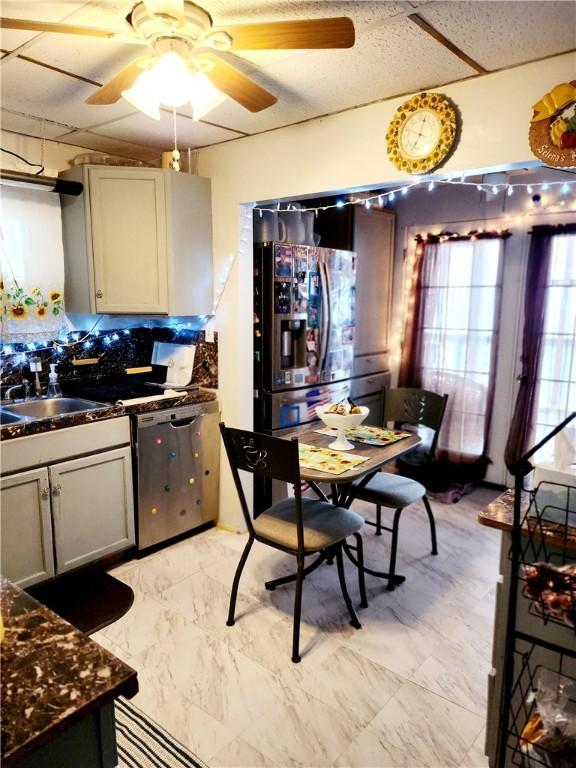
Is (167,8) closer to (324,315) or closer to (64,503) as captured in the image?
(64,503)

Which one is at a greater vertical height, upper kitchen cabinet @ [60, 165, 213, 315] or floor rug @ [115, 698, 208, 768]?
upper kitchen cabinet @ [60, 165, 213, 315]

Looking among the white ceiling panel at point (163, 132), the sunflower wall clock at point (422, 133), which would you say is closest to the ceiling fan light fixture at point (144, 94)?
the white ceiling panel at point (163, 132)

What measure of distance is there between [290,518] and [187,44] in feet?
6.38

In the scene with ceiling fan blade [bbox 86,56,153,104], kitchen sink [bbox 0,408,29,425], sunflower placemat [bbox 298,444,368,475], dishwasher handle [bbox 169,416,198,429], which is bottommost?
dishwasher handle [bbox 169,416,198,429]

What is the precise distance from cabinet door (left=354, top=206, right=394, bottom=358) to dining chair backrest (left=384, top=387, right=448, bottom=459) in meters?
0.86

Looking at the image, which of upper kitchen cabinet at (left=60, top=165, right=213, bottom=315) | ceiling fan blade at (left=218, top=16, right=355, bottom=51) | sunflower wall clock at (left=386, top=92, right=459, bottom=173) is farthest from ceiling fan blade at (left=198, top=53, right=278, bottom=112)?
upper kitchen cabinet at (left=60, top=165, right=213, bottom=315)

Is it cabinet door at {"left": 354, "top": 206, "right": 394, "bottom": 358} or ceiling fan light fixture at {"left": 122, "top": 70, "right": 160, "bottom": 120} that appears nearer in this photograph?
ceiling fan light fixture at {"left": 122, "top": 70, "right": 160, "bottom": 120}

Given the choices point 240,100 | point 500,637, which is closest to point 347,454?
point 500,637

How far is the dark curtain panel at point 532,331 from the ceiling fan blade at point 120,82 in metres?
3.07

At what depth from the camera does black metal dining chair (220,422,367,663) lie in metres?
2.12

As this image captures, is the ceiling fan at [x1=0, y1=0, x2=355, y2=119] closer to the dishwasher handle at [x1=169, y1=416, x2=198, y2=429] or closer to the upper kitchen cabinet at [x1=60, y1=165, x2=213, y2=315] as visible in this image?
the upper kitchen cabinet at [x1=60, y1=165, x2=213, y2=315]

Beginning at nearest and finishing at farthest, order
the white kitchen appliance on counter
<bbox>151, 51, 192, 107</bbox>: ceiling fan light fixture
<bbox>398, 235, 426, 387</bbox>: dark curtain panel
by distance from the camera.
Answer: <bbox>151, 51, 192, 107</bbox>: ceiling fan light fixture
the white kitchen appliance on counter
<bbox>398, 235, 426, 387</bbox>: dark curtain panel

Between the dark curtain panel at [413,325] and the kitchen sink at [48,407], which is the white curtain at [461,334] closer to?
the dark curtain panel at [413,325]

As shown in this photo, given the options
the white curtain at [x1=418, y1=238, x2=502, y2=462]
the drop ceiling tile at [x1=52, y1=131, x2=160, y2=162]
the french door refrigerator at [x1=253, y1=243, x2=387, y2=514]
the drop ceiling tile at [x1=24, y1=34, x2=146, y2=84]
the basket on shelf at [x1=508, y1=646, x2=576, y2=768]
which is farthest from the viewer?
the white curtain at [x1=418, y1=238, x2=502, y2=462]
